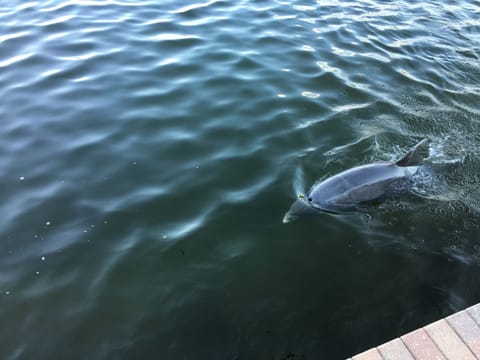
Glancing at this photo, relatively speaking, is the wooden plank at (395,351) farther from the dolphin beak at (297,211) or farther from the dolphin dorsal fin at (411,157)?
the dolphin dorsal fin at (411,157)

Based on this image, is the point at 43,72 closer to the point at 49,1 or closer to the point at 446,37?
the point at 49,1

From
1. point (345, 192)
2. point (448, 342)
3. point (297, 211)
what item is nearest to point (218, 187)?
point (297, 211)

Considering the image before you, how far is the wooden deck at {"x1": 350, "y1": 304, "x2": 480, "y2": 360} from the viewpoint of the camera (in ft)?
13.2

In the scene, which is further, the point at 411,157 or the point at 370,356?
the point at 411,157

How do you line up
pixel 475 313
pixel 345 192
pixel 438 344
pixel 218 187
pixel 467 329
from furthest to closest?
pixel 218 187
pixel 345 192
pixel 475 313
pixel 467 329
pixel 438 344

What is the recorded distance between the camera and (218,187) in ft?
22.2

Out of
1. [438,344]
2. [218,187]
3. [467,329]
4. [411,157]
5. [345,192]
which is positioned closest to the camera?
[438,344]

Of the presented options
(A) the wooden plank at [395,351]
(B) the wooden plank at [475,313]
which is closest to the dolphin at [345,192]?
(B) the wooden plank at [475,313]

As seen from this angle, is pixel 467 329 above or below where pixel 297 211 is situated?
below

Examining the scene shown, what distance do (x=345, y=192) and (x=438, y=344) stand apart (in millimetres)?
2565

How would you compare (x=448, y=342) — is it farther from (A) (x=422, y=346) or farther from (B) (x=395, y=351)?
(B) (x=395, y=351)

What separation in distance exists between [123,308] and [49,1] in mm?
10796

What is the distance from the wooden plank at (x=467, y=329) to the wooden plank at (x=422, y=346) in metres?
0.33

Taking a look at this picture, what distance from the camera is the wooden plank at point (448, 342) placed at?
4.03 meters
